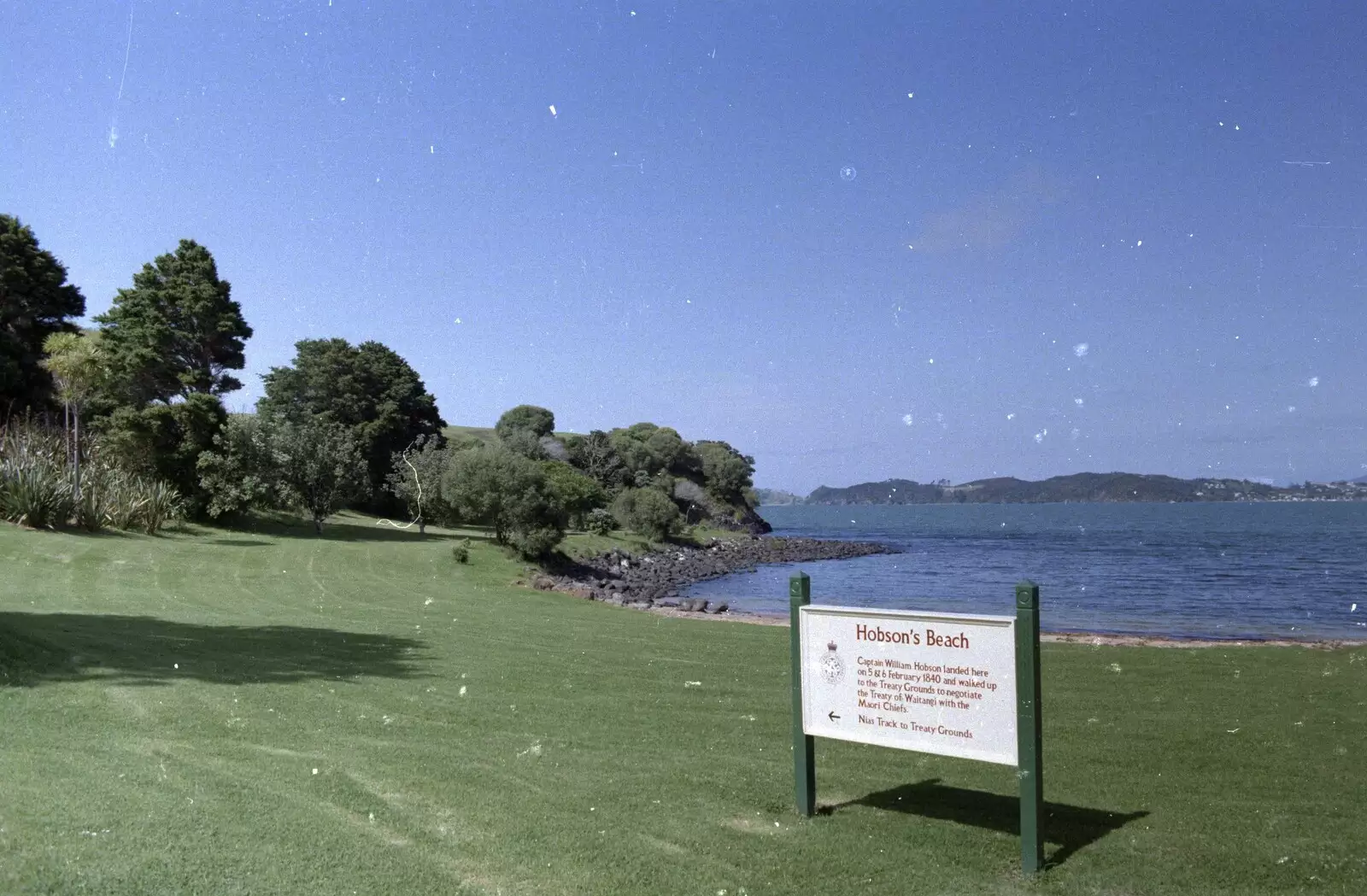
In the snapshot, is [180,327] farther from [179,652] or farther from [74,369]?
[179,652]

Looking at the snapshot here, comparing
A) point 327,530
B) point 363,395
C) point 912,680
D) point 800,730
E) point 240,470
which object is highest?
point 363,395

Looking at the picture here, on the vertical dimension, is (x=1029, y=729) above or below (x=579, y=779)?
above

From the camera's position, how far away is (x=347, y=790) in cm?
707

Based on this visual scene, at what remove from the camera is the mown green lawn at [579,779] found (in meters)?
5.76

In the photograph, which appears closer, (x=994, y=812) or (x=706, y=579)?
(x=994, y=812)

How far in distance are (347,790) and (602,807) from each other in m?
1.78

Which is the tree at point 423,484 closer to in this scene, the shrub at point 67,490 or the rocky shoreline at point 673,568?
the rocky shoreline at point 673,568

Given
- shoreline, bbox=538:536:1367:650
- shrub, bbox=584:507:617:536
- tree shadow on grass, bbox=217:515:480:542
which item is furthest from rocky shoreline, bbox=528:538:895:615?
tree shadow on grass, bbox=217:515:480:542

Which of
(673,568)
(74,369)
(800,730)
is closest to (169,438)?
(74,369)

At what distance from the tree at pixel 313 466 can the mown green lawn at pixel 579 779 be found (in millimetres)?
36259

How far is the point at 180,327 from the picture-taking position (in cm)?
5478

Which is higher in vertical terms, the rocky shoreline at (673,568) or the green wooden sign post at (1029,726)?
the green wooden sign post at (1029,726)

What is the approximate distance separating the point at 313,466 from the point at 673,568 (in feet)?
66.1

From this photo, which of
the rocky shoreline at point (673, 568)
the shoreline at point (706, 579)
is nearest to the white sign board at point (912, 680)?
the shoreline at point (706, 579)
